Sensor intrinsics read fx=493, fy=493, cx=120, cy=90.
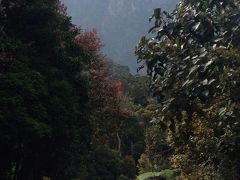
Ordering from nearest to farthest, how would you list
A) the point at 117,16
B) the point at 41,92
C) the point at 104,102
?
the point at 41,92 < the point at 104,102 < the point at 117,16

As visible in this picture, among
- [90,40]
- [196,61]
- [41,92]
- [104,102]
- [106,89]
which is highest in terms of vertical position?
[90,40]

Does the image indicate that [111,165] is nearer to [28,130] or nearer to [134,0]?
[28,130]

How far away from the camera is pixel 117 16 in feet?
477

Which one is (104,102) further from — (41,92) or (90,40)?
(41,92)

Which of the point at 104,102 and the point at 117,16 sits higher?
the point at 117,16

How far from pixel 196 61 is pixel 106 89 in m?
15.8

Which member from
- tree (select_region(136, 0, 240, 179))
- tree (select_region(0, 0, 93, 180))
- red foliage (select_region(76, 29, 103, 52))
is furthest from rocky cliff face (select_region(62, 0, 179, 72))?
tree (select_region(136, 0, 240, 179))

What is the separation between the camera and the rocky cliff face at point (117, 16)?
463 ft

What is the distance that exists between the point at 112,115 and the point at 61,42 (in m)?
6.15

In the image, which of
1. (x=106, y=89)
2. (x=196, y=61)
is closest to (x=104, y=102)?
(x=106, y=89)

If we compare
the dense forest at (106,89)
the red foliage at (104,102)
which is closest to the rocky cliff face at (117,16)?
the red foliage at (104,102)

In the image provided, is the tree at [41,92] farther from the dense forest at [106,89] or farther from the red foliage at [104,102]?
the red foliage at [104,102]

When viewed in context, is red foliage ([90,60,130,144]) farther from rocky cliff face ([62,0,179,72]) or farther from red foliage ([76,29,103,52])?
rocky cliff face ([62,0,179,72])

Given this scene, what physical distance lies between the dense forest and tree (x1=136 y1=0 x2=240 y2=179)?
11mm
